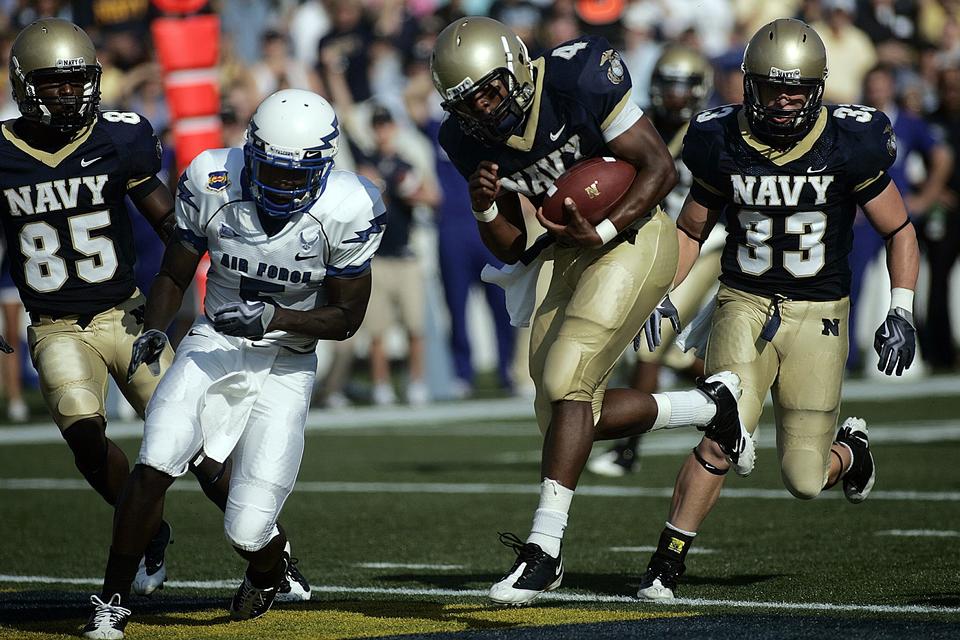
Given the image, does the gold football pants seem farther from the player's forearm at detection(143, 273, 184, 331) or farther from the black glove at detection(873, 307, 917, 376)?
the black glove at detection(873, 307, 917, 376)

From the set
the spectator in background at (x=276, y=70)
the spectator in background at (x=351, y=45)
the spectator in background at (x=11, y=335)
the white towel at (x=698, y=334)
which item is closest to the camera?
the white towel at (x=698, y=334)

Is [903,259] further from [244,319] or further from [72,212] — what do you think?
[72,212]

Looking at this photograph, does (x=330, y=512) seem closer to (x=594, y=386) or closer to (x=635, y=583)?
(x=635, y=583)

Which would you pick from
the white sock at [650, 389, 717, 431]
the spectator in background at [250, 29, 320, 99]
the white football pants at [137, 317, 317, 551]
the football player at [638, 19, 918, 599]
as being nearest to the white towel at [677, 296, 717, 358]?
the football player at [638, 19, 918, 599]

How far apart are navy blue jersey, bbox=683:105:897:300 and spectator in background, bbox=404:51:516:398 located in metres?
7.24

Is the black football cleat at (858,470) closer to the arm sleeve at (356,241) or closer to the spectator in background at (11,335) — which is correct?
the arm sleeve at (356,241)

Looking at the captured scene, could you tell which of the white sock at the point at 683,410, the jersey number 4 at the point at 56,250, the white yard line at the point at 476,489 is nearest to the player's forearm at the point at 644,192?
the white sock at the point at 683,410

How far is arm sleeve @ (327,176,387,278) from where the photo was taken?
473 centimetres

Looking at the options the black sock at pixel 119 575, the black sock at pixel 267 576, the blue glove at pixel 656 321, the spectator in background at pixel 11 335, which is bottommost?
the spectator in background at pixel 11 335

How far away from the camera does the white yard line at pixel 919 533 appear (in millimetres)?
6145

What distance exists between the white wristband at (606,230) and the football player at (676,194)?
253 centimetres

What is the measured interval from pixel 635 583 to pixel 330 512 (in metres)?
2.36

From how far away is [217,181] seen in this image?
186 inches

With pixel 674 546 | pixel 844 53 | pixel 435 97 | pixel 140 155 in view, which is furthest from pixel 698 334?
pixel 844 53
